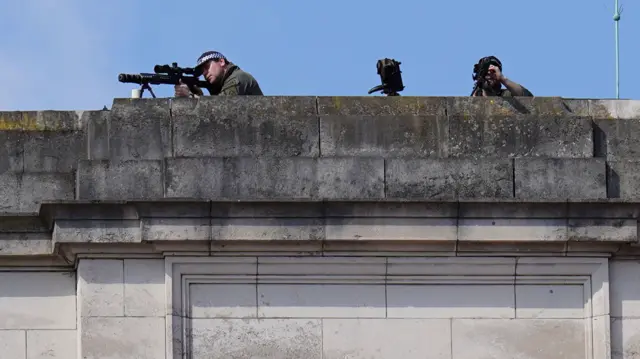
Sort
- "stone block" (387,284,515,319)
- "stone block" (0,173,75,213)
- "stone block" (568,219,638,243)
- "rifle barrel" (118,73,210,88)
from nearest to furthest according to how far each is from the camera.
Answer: "stone block" (568,219,638,243), "stone block" (387,284,515,319), "stone block" (0,173,75,213), "rifle barrel" (118,73,210,88)

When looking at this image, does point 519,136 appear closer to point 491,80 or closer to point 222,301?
point 491,80

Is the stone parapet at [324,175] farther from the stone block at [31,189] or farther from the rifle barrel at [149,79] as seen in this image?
the rifle barrel at [149,79]

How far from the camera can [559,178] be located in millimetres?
26203

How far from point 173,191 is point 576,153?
15.5 ft

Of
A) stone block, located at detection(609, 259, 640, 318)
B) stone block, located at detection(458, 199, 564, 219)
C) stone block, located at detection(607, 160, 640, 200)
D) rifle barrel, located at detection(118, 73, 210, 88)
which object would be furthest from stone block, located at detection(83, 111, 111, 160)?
stone block, located at detection(609, 259, 640, 318)

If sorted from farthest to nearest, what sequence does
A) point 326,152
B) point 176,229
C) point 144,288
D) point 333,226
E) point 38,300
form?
point 38,300
point 326,152
point 144,288
point 333,226
point 176,229

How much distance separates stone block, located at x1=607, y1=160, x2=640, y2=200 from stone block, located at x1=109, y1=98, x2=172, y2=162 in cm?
516

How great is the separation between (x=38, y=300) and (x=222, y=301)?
2.21 m

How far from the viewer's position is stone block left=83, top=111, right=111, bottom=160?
86.5 ft

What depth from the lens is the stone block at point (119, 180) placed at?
85.4 feet

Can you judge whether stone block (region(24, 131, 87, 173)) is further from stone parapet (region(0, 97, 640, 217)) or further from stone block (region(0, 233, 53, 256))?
stone block (region(0, 233, 53, 256))

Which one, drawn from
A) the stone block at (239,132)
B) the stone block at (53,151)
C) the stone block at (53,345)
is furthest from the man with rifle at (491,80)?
the stone block at (53,345)

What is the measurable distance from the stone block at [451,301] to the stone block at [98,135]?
3.70m

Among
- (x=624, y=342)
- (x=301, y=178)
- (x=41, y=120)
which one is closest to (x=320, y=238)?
(x=301, y=178)
